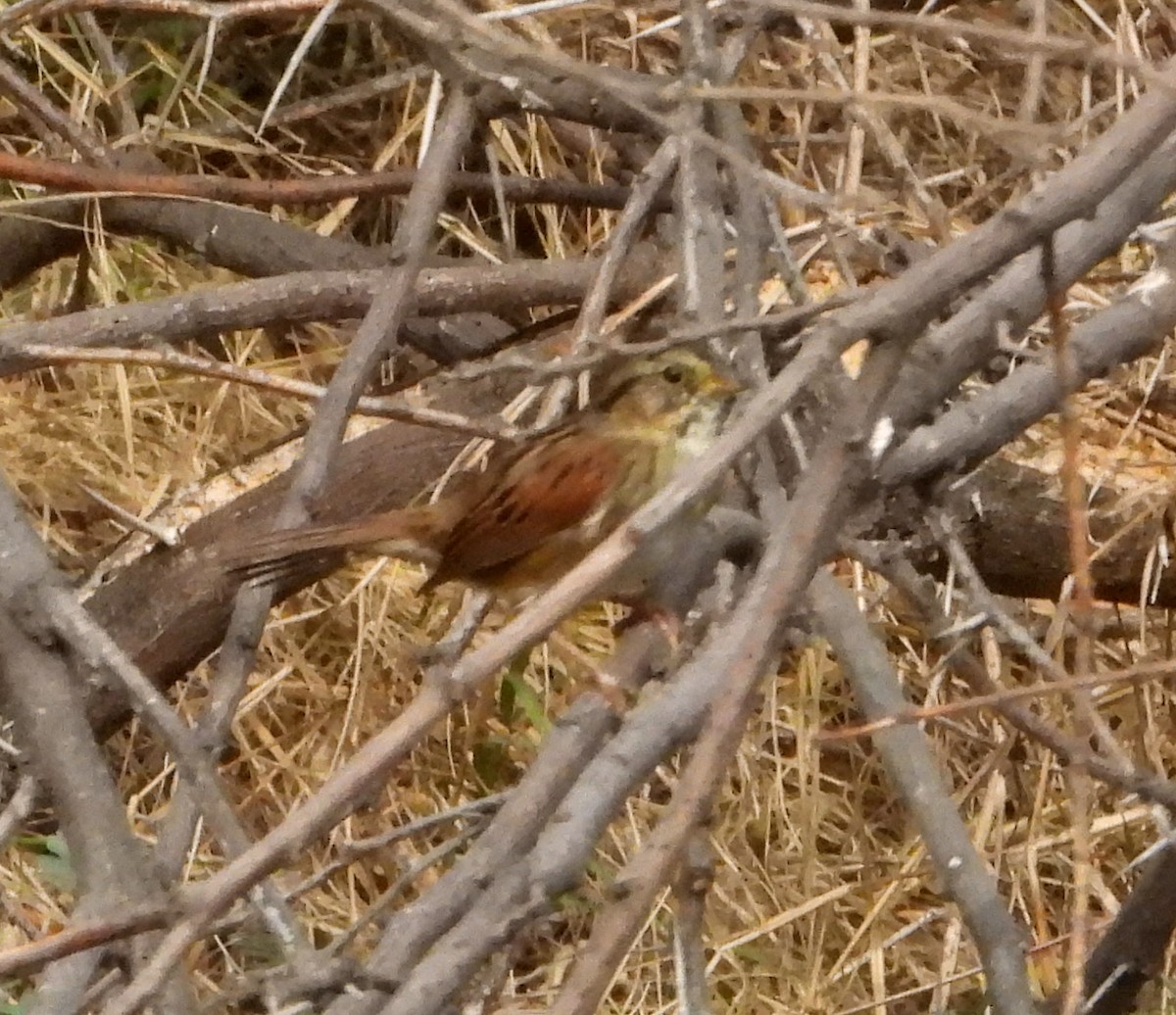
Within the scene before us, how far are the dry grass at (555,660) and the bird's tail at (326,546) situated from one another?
372 mm

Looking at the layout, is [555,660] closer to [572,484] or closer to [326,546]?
[572,484]

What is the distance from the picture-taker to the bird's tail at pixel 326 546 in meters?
1.51

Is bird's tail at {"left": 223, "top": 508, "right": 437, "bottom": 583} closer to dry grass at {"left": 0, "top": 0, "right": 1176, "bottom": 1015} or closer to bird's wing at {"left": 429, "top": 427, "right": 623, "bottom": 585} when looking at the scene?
bird's wing at {"left": 429, "top": 427, "right": 623, "bottom": 585}

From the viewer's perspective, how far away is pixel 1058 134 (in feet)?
2.52

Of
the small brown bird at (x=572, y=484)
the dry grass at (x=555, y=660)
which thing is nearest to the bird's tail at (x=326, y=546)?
the small brown bird at (x=572, y=484)

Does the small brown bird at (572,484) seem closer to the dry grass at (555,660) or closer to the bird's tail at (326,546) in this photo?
the bird's tail at (326,546)

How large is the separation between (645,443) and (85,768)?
3.04 ft

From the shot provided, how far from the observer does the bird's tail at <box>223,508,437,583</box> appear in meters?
1.51

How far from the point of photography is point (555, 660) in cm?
263

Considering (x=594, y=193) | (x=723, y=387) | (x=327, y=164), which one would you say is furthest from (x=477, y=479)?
(x=327, y=164)

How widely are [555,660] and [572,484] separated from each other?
0.91m

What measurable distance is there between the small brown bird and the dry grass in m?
0.43

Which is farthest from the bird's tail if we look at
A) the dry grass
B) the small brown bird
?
the dry grass

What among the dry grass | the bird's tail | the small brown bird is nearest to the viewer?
the bird's tail
